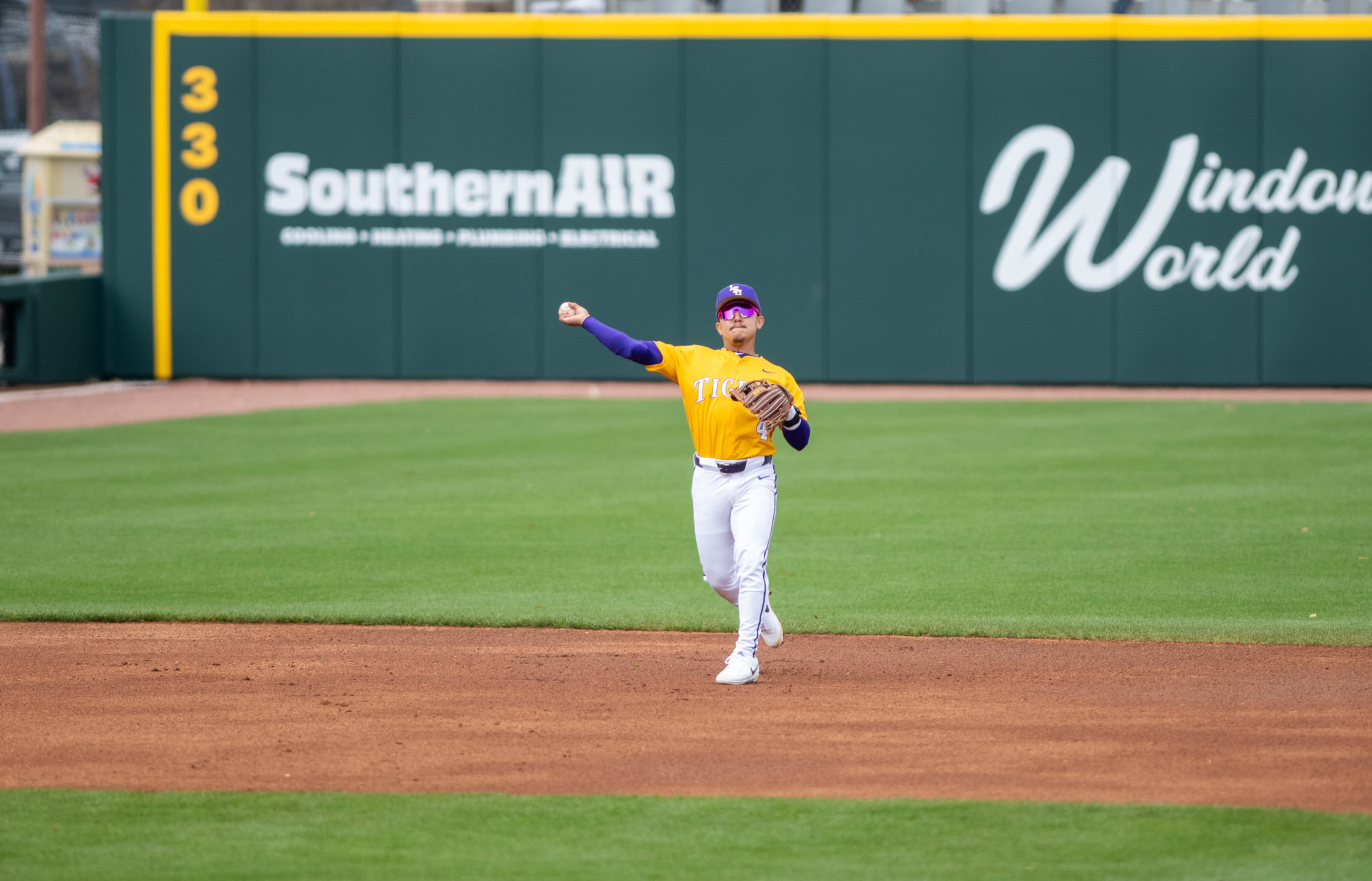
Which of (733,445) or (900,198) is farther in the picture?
(900,198)

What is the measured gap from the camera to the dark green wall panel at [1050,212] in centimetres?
2202

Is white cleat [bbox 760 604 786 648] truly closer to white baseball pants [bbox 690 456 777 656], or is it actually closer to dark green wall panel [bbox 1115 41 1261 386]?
white baseball pants [bbox 690 456 777 656]

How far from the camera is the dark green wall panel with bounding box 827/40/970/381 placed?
22.1 meters

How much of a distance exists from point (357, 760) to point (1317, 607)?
6.00m

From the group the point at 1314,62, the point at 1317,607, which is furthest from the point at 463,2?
the point at 1317,607

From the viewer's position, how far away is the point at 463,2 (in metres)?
23.9

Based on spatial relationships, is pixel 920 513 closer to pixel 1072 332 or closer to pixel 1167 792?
pixel 1167 792

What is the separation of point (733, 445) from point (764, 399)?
38 centimetres

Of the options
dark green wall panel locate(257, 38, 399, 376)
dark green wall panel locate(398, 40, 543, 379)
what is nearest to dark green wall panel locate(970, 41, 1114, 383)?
dark green wall panel locate(398, 40, 543, 379)

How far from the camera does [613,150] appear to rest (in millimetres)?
22469

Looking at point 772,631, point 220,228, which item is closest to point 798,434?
point 772,631

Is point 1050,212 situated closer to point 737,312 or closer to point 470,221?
point 470,221

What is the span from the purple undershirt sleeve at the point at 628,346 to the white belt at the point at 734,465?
53 cm

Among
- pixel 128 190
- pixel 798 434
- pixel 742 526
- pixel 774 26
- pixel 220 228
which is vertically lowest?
pixel 742 526
